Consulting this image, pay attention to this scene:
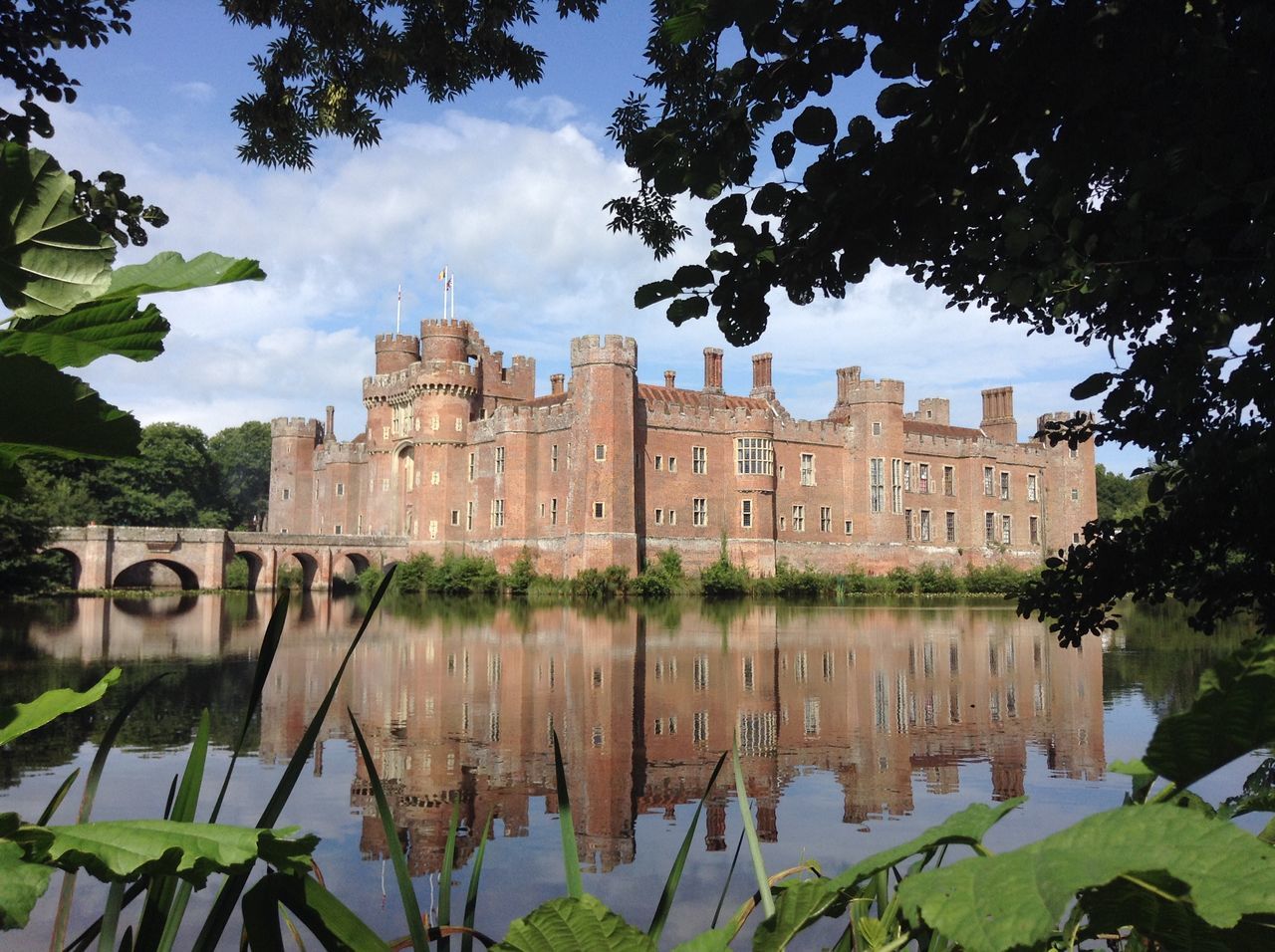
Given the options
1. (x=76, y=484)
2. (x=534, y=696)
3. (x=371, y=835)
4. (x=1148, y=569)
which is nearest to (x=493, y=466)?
(x=76, y=484)

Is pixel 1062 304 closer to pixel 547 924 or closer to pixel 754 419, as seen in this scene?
pixel 547 924

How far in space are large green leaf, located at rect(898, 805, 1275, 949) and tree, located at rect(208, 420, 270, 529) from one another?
298ft

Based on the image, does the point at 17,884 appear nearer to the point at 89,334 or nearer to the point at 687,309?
the point at 89,334

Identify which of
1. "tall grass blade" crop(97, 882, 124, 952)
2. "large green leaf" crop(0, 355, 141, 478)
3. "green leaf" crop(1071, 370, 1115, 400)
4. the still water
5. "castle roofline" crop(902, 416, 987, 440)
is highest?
"castle roofline" crop(902, 416, 987, 440)

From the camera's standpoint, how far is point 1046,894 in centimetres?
69

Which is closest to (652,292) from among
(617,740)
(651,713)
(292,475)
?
(617,740)

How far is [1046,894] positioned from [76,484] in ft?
179

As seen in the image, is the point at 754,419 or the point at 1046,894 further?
the point at 754,419

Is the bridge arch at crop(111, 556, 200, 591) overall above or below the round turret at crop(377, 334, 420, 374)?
below

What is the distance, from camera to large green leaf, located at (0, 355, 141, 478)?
80cm

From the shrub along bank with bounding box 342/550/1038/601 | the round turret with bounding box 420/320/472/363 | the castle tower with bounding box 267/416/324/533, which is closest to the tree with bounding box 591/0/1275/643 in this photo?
the shrub along bank with bounding box 342/550/1038/601

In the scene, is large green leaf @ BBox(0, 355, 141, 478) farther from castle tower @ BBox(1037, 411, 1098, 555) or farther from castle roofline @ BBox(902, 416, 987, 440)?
castle tower @ BBox(1037, 411, 1098, 555)

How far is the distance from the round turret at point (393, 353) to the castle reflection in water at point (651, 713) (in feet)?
102

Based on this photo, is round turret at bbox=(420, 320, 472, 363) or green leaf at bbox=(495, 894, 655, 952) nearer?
green leaf at bbox=(495, 894, 655, 952)
